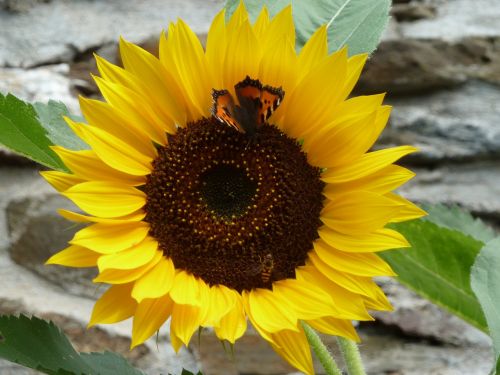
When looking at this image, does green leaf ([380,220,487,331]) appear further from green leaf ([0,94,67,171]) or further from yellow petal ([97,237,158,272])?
green leaf ([0,94,67,171])

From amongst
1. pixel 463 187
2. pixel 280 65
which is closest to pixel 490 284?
pixel 280 65

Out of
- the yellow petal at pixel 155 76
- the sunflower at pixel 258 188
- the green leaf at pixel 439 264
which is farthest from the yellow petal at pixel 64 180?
the green leaf at pixel 439 264

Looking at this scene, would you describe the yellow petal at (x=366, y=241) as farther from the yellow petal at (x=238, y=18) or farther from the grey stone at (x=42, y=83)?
the grey stone at (x=42, y=83)

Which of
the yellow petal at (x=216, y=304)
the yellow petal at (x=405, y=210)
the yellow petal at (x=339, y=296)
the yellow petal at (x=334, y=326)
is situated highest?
the yellow petal at (x=405, y=210)

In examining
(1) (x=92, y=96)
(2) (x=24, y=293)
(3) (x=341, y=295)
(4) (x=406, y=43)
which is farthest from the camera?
(4) (x=406, y=43)

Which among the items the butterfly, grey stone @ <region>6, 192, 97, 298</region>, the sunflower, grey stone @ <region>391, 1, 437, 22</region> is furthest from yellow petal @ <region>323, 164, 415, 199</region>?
grey stone @ <region>391, 1, 437, 22</region>

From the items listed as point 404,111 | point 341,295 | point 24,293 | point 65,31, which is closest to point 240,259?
point 341,295

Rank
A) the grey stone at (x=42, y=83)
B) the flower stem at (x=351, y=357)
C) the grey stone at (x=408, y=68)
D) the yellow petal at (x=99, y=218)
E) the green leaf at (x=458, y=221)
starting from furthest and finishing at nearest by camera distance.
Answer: the grey stone at (x=408, y=68), the grey stone at (x=42, y=83), the green leaf at (x=458, y=221), the flower stem at (x=351, y=357), the yellow petal at (x=99, y=218)

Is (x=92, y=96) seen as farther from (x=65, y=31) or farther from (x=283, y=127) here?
(x=283, y=127)
